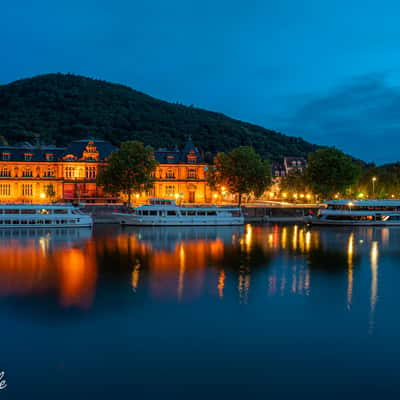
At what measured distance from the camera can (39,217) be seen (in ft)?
224

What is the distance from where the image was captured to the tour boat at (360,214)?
256ft

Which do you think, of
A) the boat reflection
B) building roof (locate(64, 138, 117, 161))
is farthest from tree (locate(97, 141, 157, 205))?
the boat reflection

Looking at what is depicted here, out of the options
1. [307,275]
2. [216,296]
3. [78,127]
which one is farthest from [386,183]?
[78,127]

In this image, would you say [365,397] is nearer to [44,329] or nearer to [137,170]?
[44,329]

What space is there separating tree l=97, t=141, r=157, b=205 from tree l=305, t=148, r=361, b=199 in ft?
123

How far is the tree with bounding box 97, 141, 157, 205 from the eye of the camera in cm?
8794

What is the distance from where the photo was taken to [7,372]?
59.1ft

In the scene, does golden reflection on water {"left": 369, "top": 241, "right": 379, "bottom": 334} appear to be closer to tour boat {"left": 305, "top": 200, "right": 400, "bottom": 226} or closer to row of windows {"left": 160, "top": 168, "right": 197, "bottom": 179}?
tour boat {"left": 305, "top": 200, "right": 400, "bottom": 226}

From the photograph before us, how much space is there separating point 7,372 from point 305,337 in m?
14.0

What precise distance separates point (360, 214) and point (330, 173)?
20351 millimetres

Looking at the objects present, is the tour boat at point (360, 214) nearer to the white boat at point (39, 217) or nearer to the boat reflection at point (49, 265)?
the white boat at point (39, 217)

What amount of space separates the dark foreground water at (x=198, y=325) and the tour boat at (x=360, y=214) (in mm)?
32426

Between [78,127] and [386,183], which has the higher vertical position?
[78,127]

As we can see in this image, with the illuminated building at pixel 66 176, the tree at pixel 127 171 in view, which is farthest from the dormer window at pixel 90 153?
the tree at pixel 127 171
